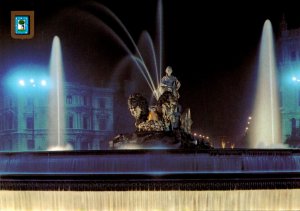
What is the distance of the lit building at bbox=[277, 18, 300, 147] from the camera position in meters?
60.0

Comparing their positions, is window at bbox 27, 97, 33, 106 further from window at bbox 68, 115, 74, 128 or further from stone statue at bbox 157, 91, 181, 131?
stone statue at bbox 157, 91, 181, 131

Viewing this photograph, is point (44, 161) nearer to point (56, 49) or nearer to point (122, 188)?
point (122, 188)

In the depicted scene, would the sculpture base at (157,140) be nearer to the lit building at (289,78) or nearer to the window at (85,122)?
the lit building at (289,78)

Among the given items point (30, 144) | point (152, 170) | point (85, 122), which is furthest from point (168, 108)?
point (85, 122)

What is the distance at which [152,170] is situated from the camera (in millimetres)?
13859

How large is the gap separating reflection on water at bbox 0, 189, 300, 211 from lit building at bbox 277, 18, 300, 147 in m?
44.0

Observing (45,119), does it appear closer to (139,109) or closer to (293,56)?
(293,56)

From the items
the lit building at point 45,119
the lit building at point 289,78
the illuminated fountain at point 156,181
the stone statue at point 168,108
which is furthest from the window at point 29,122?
the illuminated fountain at point 156,181

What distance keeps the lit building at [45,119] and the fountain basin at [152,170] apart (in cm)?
4487

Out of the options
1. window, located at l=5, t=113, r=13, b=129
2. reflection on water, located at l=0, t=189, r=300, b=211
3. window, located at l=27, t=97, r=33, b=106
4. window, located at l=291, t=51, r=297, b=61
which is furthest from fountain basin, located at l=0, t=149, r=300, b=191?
window, located at l=291, t=51, r=297, b=61

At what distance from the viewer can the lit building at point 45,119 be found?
61.1m

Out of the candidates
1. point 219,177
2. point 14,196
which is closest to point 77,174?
point 14,196

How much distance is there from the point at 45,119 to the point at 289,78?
998 inches

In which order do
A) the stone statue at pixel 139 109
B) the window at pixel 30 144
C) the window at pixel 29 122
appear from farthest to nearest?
1. the window at pixel 29 122
2. the window at pixel 30 144
3. the stone statue at pixel 139 109
